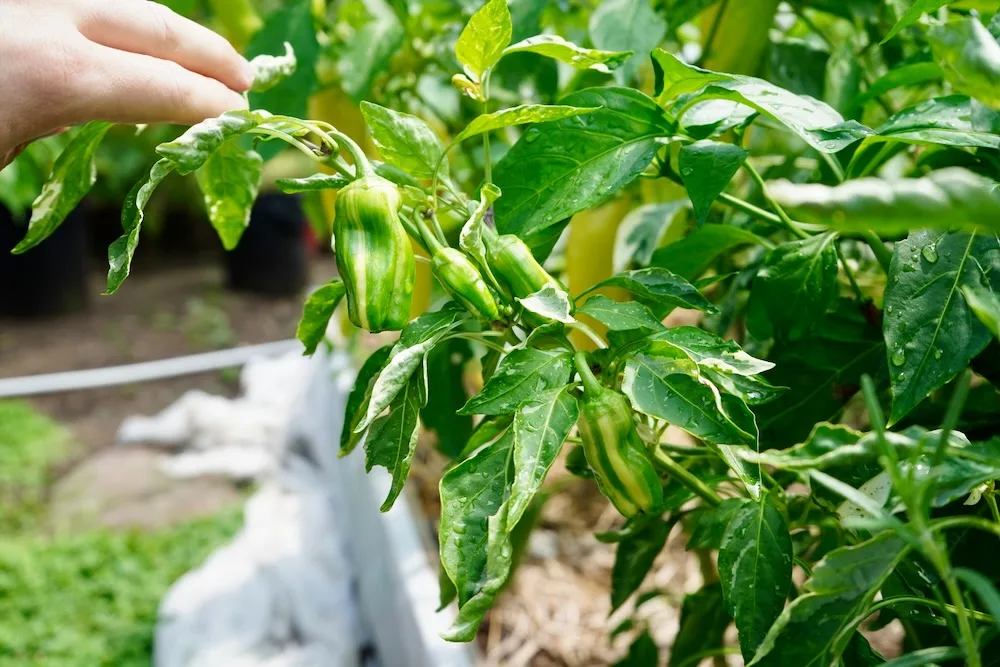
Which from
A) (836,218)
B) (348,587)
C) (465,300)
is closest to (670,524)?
(465,300)

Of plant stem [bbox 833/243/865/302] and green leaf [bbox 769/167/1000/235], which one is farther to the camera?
plant stem [bbox 833/243/865/302]

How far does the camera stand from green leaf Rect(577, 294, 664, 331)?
354 mm

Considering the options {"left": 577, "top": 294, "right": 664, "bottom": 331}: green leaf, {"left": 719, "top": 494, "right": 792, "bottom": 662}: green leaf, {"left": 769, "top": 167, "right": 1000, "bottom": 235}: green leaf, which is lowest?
{"left": 719, "top": 494, "right": 792, "bottom": 662}: green leaf

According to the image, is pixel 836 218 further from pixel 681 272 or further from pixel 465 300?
pixel 681 272

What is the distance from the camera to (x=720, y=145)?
0.39 m

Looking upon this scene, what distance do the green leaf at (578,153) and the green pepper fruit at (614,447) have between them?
82mm

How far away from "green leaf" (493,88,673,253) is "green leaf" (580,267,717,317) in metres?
0.04

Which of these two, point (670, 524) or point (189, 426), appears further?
point (189, 426)

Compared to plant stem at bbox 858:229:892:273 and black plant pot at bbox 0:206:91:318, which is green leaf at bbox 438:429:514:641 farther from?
black plant pot at bbox 0:206:91:318

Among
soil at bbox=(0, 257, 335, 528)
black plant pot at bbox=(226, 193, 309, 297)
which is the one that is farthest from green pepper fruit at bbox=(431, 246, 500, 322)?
black plant pot at bbox=(226, 193, 309, 297)

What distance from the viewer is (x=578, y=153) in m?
0.39

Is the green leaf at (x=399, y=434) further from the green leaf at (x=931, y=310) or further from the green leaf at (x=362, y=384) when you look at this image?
the green leaf at (x=931, y=310)

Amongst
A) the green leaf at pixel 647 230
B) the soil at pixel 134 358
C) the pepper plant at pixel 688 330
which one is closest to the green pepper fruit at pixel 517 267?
the pepper plant at pixel 688 330

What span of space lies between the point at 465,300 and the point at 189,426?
1.83 meters
